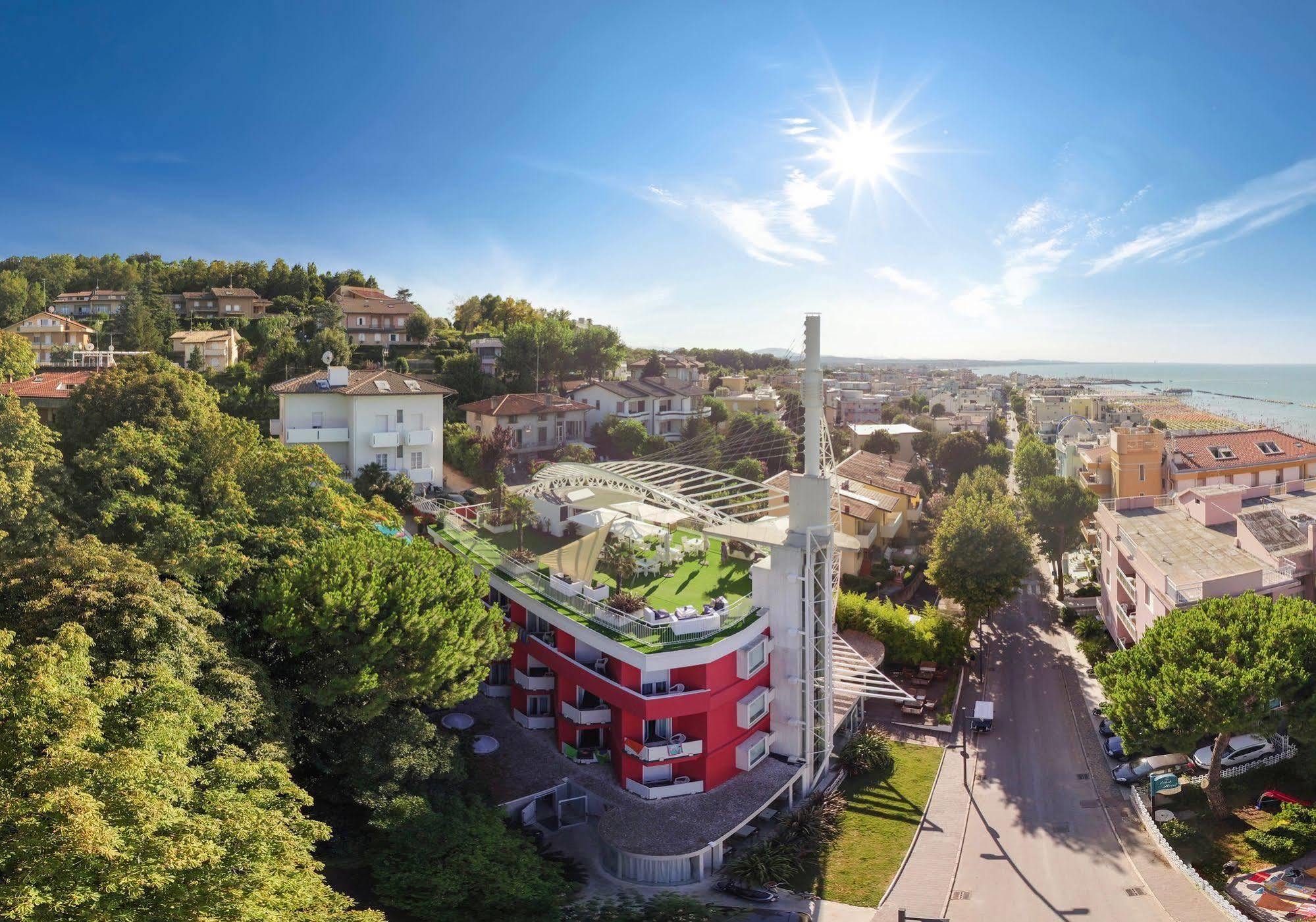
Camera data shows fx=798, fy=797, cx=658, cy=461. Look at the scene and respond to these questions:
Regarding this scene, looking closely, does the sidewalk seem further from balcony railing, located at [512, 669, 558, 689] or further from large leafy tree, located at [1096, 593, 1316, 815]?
balcony railing, located at [512, 669, 558, 689]

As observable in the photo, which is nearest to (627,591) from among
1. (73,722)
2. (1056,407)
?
(73,722)

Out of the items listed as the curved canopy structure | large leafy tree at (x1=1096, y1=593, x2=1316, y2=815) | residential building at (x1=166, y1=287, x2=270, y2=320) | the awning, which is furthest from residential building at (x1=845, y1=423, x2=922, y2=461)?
residential building at (x1=166, y1=287, x2=270, y2=320)

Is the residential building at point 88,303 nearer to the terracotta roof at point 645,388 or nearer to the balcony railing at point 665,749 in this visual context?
the terracotta roof at point 645,388

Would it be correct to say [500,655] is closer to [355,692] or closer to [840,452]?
[355,692]

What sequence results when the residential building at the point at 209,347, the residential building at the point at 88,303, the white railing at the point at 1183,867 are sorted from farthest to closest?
the residential building at the point at 88,303, the residential building at the point at 209,347, the white railing at the point at 1183,867

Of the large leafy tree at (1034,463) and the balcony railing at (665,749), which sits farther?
the large leafy tree at (1034,463)

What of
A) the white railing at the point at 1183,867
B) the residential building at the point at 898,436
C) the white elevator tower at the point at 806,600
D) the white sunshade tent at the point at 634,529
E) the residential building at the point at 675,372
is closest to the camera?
the white railing at the point at 1183,867

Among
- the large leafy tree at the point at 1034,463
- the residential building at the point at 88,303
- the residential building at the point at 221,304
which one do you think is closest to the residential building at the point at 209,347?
the residential building at the point at 221,304
